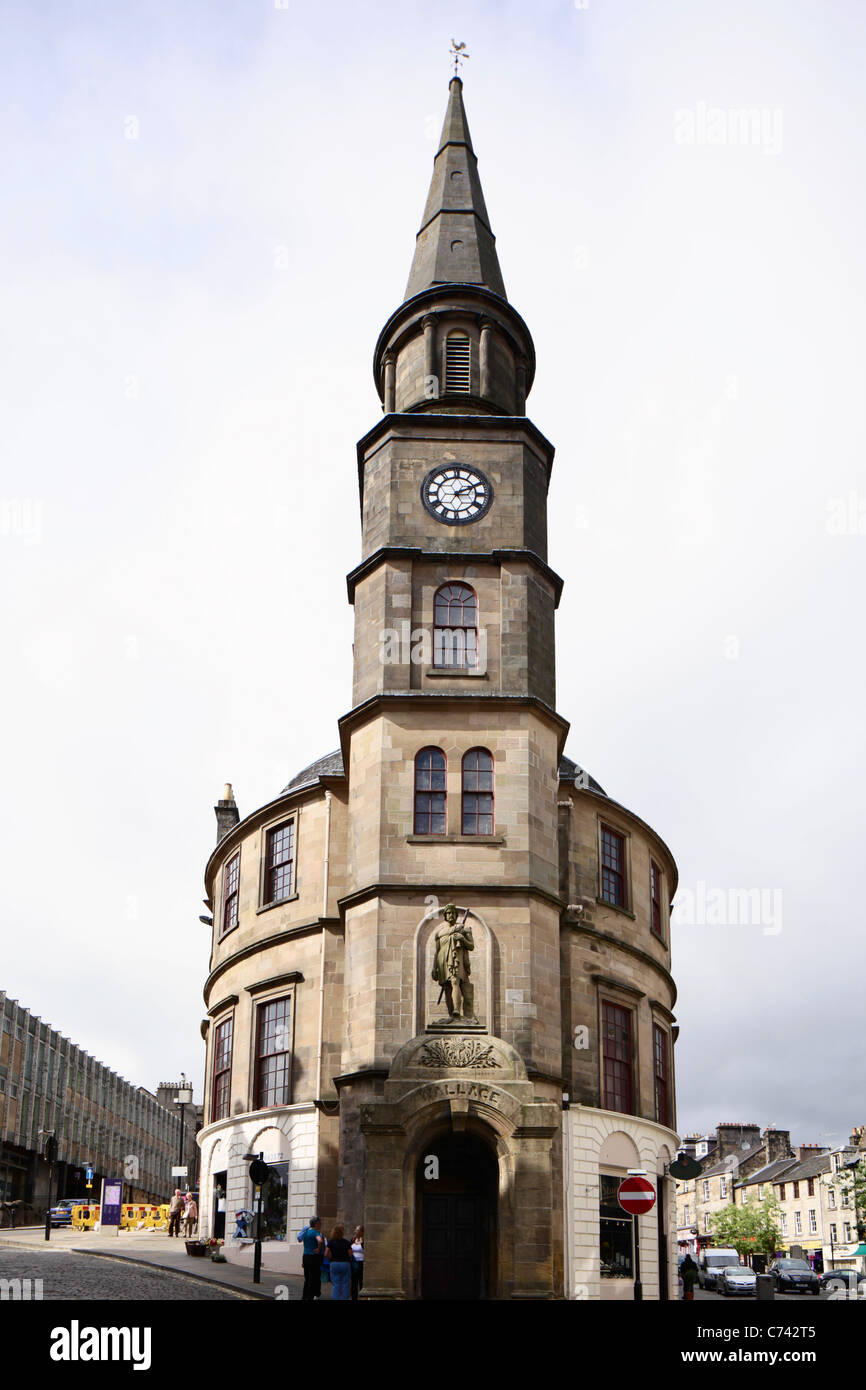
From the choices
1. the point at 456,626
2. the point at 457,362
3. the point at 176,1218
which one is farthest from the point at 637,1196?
the point at 176,1218

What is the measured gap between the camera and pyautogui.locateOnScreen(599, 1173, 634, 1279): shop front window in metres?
29.6

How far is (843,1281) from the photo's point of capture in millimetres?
56156

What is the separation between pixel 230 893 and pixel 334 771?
4.71 metres

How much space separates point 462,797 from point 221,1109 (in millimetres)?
12102

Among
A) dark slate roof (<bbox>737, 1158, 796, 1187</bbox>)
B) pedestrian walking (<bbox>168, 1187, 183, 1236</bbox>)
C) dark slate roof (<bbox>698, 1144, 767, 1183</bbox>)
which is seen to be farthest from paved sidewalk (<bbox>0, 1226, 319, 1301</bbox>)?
dark slate roof (<bbox>698, 1144, 767, 1183</bbox>)

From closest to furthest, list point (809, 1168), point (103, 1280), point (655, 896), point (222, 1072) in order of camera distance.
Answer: point (103, 1280) → point (222, 1072) → point (655, 896) → point (809, 1168)

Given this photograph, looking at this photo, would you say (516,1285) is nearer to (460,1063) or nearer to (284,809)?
(460,1063)

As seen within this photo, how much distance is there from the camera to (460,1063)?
26.5 m

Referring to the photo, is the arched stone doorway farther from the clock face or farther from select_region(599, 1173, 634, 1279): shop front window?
the clock face

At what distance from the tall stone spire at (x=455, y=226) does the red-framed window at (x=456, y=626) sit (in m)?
9.82

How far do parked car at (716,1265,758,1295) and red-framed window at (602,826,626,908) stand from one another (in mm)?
26428

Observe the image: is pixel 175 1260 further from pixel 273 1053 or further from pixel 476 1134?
pixel 476 1134

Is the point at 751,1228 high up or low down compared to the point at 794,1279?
down
